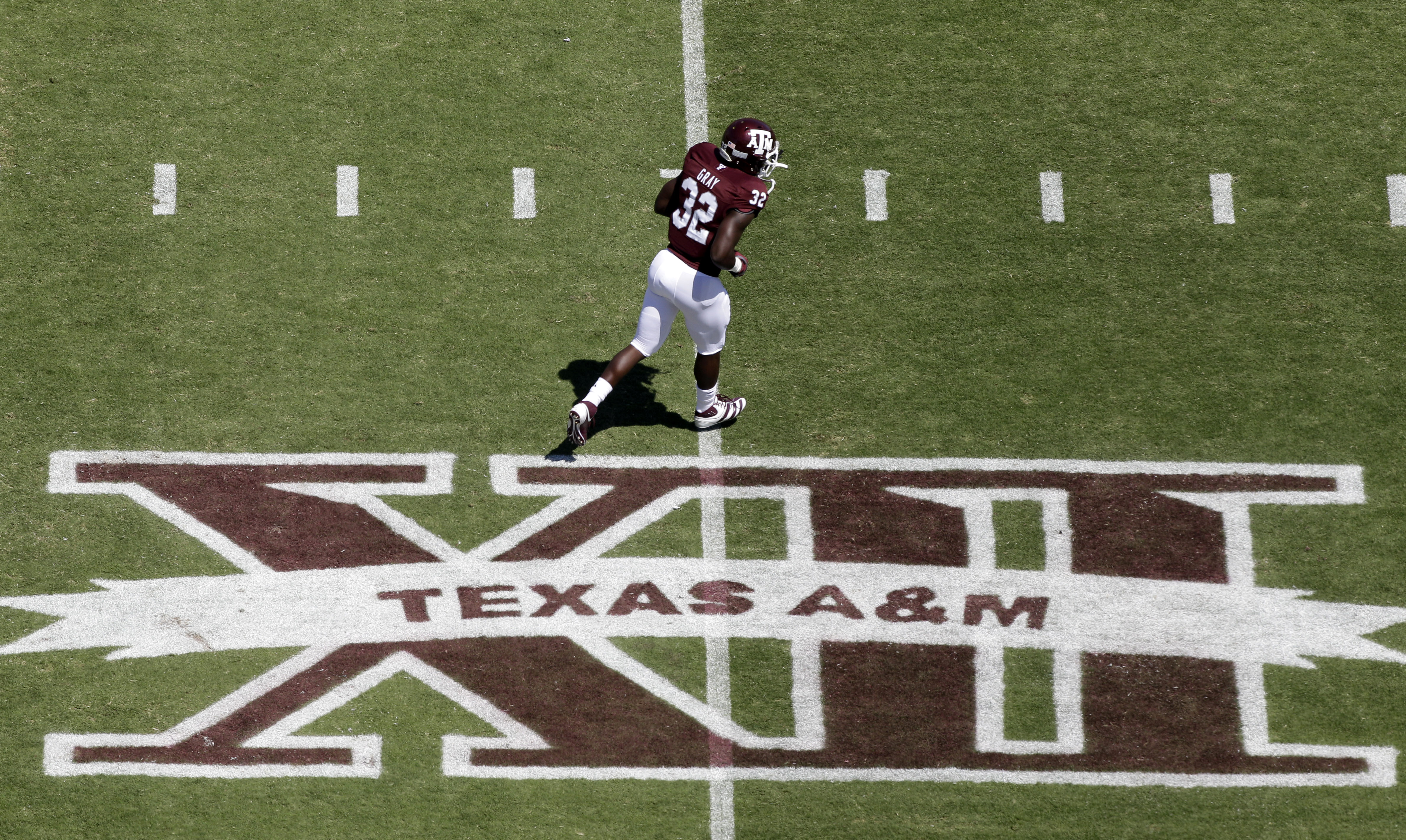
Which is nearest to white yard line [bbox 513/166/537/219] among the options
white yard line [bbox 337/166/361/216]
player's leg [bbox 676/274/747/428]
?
white yard line [bbox 337/166/361/216]

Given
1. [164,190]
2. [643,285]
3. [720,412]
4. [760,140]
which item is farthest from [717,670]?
[164,190]

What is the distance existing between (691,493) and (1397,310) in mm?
5373

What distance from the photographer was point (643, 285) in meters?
10.4

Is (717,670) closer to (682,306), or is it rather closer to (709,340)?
(709,340)

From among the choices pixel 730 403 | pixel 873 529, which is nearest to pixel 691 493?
pixel 730 403

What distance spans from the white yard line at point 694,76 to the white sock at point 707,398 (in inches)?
80.0

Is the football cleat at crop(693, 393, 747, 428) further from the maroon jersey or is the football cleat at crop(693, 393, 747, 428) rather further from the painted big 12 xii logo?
the maroon jersey

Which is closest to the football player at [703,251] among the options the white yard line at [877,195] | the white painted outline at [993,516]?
the white yard line at [877,195]

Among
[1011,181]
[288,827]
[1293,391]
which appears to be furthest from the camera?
[1011,181]

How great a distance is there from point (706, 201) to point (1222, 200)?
14.0 feet

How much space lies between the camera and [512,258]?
34.1 feet

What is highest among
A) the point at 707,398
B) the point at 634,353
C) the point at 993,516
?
the point at 634,353

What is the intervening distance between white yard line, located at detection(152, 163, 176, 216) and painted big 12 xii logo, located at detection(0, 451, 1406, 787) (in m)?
1.94

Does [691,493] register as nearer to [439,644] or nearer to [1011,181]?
[439,644]
